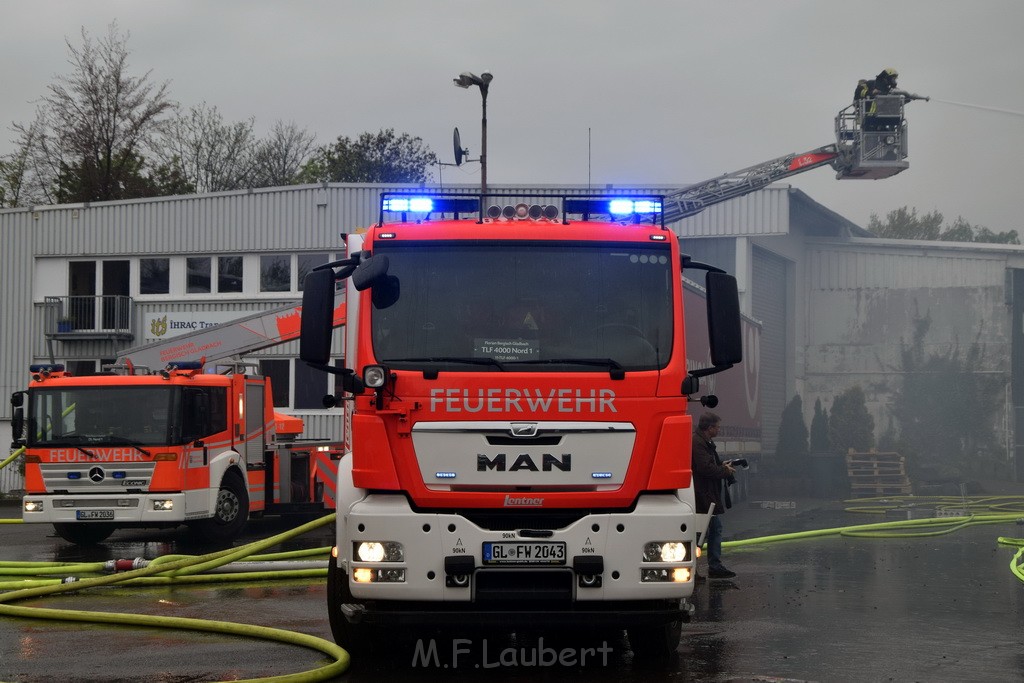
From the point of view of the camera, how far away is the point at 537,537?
7402mm

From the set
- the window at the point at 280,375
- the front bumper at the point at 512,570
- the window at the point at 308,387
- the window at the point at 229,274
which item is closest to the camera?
the front bumper at the point at 512,570

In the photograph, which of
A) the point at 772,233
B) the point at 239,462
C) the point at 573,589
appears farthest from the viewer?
the point at 772,233

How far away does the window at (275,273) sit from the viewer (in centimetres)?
3341

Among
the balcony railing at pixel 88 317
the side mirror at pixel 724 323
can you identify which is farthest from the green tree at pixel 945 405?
the side mirror at pixel 724 323

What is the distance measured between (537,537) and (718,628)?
116 inches

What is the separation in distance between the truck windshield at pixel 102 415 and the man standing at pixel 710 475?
280 inches

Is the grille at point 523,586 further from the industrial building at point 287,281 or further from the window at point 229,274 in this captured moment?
the window at point 229,274

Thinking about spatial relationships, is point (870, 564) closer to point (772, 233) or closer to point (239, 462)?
point (239, 462)

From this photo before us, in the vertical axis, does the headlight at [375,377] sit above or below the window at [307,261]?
below

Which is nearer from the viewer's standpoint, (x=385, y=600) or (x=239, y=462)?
(x=385, y=600)

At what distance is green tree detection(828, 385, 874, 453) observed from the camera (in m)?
36.3

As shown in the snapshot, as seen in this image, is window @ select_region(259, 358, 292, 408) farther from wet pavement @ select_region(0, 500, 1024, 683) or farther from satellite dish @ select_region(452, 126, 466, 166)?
wet pavement @ select_region(0, 500, 1024, 683)

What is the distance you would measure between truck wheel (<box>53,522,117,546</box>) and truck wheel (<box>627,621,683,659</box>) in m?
10.8

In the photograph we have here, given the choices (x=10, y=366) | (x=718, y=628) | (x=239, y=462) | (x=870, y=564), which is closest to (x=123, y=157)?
(x=10, y=366)
